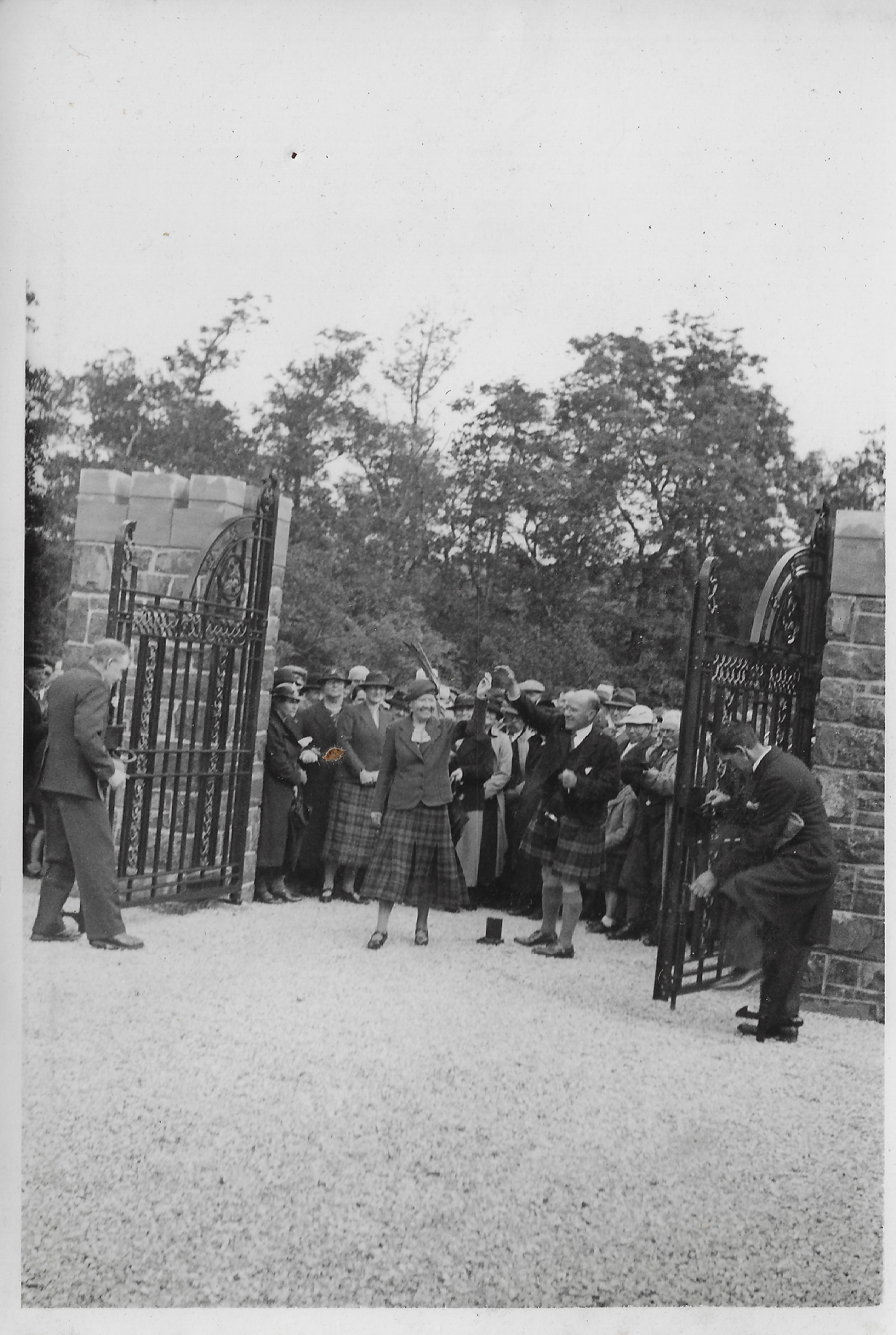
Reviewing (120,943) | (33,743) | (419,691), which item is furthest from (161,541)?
(120,943)

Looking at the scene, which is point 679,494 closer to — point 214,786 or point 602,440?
point 602,440

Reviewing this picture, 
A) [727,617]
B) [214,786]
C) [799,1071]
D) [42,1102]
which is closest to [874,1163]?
[799,1071]

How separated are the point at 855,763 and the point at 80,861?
4.02 metres

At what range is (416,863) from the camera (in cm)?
716

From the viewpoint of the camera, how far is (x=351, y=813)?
885 cm

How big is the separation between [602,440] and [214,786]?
230 inches

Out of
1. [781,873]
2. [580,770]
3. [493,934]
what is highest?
[580,770]

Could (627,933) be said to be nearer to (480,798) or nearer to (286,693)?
(480,798)

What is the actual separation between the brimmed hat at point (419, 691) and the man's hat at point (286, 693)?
1379 millimetres

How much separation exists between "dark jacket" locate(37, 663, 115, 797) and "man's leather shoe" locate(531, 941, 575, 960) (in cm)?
311

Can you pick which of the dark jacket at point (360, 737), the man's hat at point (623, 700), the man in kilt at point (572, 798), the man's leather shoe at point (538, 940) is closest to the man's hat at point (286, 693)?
the dark jacket at point (360, 737)

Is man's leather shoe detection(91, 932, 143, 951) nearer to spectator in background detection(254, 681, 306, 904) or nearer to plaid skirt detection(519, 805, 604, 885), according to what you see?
spectator in background detection(254, 681, 306, 904)

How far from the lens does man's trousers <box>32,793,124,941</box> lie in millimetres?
5578

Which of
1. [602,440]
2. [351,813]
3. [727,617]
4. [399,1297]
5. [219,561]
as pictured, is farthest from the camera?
[727,617]
